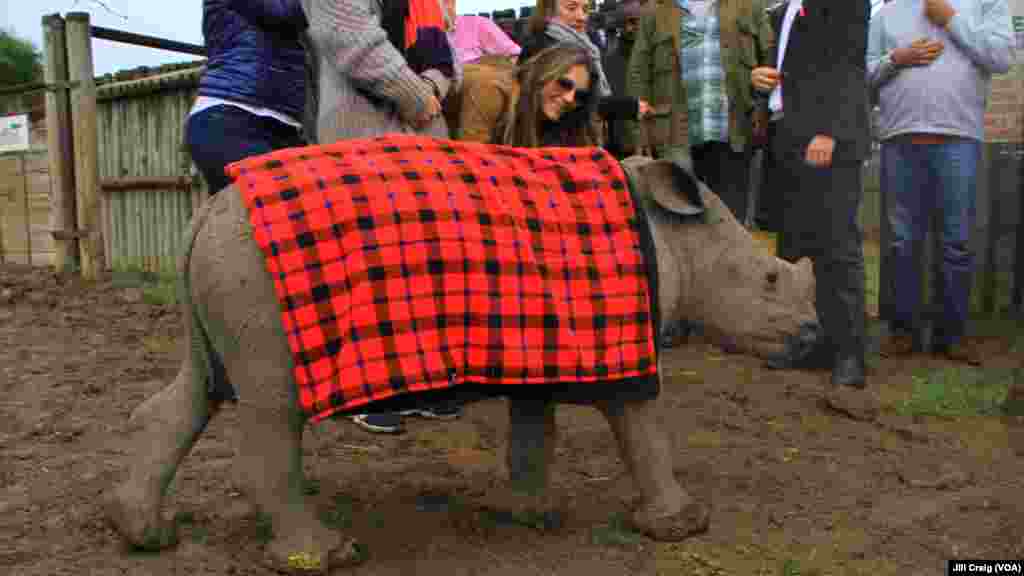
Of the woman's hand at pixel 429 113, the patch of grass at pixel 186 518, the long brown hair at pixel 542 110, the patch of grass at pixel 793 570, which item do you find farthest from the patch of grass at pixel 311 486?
the patch of grass at pixel 793 570

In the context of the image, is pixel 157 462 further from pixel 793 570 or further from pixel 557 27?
pixel 557 27

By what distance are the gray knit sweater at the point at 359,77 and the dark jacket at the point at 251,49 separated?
0.10 meters

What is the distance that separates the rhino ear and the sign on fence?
28.2ft

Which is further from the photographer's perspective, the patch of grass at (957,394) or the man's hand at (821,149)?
the man's hand at (821,149)

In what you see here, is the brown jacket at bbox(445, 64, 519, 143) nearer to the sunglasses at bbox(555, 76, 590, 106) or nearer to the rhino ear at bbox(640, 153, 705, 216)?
the sunglasses at bbox(555, 76, 590, 106)

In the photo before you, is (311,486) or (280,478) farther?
A: (311,486)

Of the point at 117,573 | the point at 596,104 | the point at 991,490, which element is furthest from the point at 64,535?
the point at 991,490

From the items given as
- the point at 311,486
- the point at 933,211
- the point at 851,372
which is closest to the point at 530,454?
the point at 311,486

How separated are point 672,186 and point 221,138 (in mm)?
1501

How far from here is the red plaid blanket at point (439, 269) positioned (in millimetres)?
2918

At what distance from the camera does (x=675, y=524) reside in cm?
337

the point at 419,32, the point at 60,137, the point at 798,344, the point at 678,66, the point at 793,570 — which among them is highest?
the point at 678,66

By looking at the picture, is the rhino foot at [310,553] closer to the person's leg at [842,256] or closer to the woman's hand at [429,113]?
the woman's hand at [429,113]

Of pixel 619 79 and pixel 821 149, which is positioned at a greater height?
pixel 619 79
